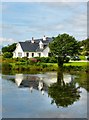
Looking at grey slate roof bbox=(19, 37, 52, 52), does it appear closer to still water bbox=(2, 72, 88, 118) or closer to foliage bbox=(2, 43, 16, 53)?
foliage bbox=(2, 43, 16, 53)

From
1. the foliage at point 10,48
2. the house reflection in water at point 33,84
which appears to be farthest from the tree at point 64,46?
the house reflection in water at point 33,84

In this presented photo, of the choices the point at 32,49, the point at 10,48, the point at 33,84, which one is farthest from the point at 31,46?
the point at 33,84

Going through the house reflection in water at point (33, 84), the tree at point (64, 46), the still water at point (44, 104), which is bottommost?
the still water at point (44, 104)

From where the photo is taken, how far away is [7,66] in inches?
1816

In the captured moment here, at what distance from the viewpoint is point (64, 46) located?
56625 mm

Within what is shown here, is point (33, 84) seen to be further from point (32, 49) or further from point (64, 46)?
point (32, 49)

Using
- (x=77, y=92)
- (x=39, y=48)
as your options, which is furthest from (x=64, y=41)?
(x=77, y=92)

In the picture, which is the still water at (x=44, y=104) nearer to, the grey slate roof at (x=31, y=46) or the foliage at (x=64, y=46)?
the foliage at (x=64, y=46)

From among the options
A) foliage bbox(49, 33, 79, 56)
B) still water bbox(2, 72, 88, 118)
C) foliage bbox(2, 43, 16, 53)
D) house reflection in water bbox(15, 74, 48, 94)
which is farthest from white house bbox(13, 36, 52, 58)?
still water bbox(2, 72, 88, 118)

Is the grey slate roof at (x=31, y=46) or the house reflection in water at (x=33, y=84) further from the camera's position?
the grey slate roof at (x=31, y=46)

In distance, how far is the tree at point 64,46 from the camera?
56.5 meters

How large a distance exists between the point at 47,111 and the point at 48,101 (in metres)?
2.72

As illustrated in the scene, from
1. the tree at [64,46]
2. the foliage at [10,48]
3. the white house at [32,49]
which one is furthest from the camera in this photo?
the foliage at [10,48]

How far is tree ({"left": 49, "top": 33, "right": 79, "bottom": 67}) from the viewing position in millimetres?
56531
